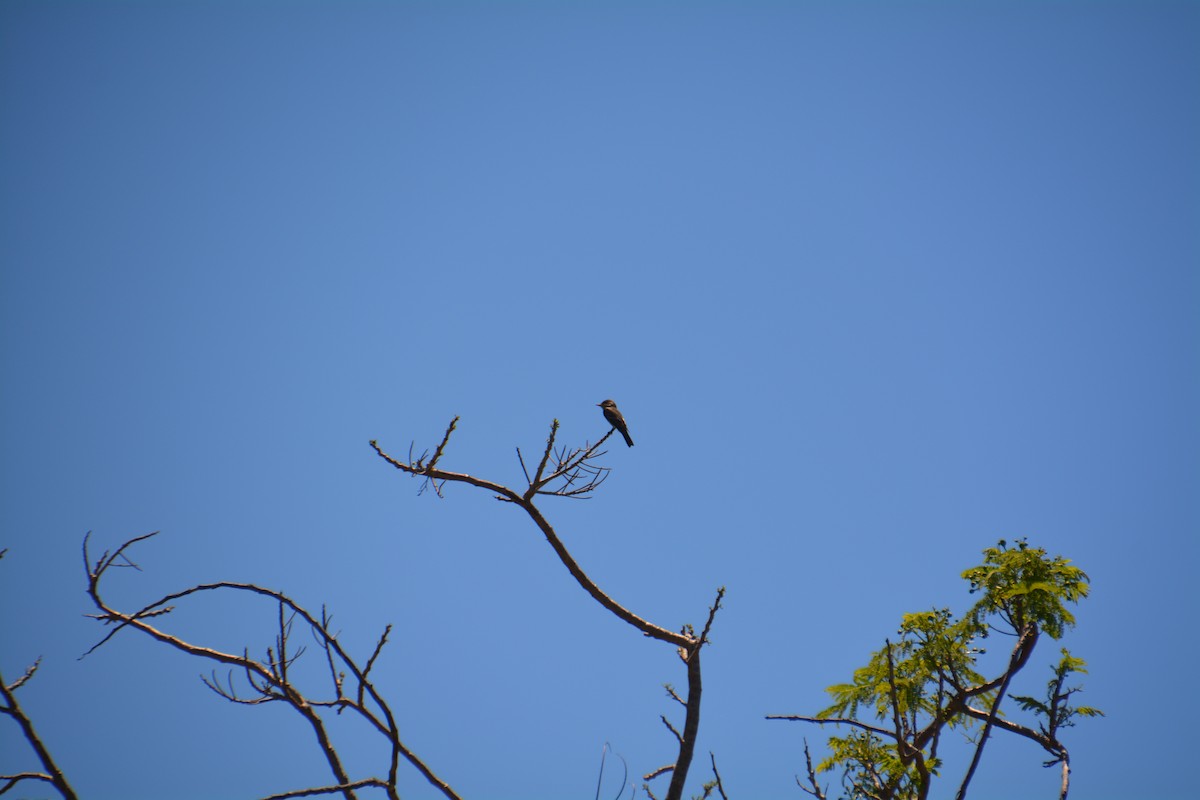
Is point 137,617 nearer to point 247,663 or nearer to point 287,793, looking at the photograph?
point 247,663

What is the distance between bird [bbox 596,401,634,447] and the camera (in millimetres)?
15118

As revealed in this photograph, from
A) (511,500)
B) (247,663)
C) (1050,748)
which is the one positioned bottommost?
(247,663)

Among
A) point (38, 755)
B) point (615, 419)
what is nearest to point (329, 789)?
point (38, 755)

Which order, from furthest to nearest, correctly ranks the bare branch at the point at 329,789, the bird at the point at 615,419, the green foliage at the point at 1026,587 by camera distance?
1. the bird at the point at 615,419
2. the green foliage at the point at 1026,587
3. the bare branch at the point at 329,789

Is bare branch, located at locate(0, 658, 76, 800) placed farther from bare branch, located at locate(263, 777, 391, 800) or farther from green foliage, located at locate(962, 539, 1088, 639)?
green foliage, located at locate(962, 539, 1088, 639)

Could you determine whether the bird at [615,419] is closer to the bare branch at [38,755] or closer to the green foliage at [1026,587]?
the green foliage at [1026,587]

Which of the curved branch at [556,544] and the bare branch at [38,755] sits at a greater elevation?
the curved branch at [556,544]

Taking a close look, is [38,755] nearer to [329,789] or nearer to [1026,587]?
[329,789]

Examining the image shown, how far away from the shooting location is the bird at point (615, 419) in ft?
49.6

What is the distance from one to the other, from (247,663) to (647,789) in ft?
13.1

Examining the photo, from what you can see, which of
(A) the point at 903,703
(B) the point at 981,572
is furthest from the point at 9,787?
(B) the point at 981,572

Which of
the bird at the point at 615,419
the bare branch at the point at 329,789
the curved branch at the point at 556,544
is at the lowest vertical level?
the bare branch at the point at 329,789

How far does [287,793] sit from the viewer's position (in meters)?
5.04

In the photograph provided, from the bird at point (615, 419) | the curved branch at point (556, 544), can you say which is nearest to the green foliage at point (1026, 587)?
the curved branch at point (556, 544)
